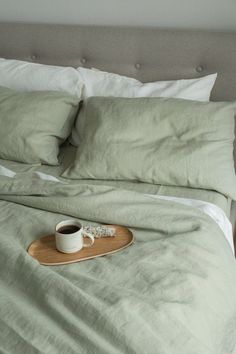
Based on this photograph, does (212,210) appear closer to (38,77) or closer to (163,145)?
(163,145)

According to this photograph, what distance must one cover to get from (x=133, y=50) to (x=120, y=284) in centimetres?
120

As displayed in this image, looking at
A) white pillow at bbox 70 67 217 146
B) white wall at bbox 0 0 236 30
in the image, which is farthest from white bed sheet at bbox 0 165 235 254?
white wall at bbox 0 0 236 30

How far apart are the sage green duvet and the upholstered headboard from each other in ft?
2.37

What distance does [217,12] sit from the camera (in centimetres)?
194

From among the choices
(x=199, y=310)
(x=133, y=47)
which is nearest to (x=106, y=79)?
(x=133, y=47)

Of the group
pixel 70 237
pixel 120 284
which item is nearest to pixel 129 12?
pixel 70 237

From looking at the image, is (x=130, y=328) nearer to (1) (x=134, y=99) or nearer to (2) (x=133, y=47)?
(1) (x=134, y=99)

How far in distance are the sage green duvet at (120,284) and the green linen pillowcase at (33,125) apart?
35 centimetres

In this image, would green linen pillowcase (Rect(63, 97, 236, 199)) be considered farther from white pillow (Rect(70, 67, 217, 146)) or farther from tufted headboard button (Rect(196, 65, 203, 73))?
tufted headboard button (Rect(196, 65, 203, 73))

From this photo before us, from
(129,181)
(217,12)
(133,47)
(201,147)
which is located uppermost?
(217,12)

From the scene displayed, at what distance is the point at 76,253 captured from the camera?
50.0 inches

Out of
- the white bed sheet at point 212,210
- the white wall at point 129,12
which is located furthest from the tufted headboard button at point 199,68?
the white bed sheet at point 212,210

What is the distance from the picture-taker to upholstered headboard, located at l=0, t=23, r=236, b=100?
1.87m

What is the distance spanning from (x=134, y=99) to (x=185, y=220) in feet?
1.97
